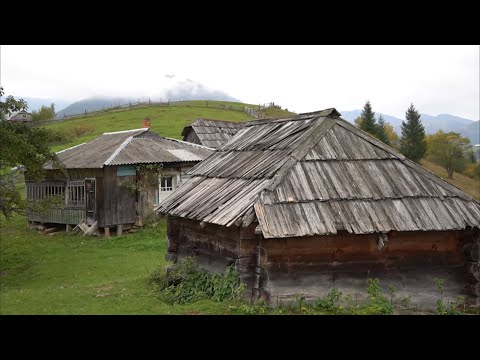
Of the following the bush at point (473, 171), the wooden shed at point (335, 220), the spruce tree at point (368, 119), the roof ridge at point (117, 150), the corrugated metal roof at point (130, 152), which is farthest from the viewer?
the bush at point (473, 171)

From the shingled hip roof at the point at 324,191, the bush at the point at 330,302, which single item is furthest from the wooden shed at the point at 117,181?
the bush at the point at 330,302

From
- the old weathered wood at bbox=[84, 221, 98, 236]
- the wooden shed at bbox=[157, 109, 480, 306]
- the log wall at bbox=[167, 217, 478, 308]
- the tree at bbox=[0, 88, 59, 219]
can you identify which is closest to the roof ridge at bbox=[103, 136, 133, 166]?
the old weathered wood at bbox=[84, 221, 98, 236]

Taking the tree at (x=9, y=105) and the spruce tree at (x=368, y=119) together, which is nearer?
the tree at (x=9, y=105)

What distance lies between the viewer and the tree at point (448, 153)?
62.6 metres

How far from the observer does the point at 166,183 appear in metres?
27.4

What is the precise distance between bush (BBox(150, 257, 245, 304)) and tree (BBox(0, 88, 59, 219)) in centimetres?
599

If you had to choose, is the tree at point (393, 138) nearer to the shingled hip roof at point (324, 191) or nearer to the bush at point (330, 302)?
the shingled hip roof at point (324, 191)

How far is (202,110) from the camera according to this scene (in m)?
68.5

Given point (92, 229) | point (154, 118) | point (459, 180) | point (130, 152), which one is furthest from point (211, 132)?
point (459, 180)

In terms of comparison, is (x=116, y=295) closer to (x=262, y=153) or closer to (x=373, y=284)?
(x=262, y=153)

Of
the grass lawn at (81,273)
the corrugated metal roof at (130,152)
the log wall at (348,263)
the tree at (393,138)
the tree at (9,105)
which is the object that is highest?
the tree at (393,138)

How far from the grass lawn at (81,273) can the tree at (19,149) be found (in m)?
2.57

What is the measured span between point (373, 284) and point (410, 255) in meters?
1.26

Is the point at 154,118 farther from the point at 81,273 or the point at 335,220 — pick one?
the point at 335,220
